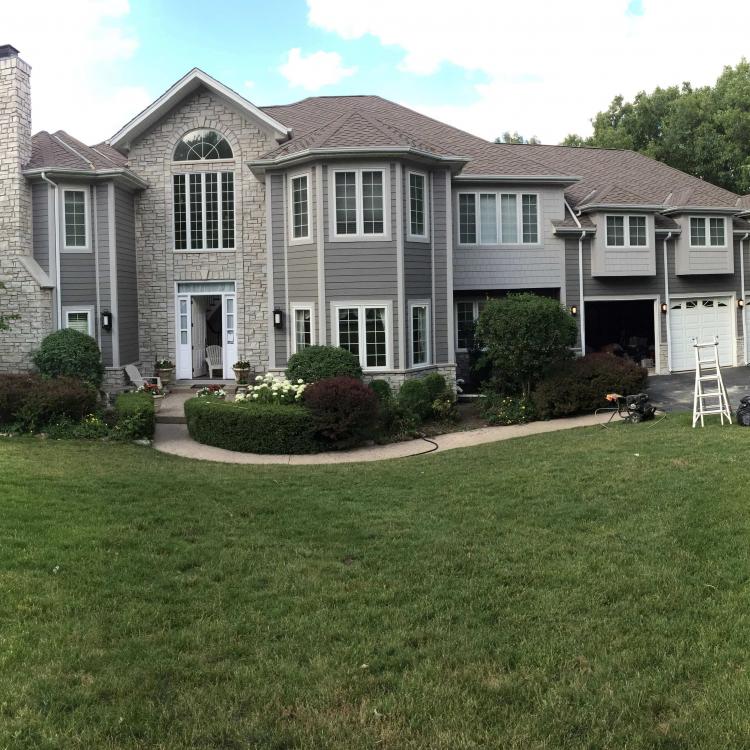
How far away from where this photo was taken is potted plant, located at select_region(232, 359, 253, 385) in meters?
17.9

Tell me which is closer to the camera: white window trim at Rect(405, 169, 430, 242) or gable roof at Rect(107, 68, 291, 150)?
white window trim at Rect(405, 169, 430, 242)

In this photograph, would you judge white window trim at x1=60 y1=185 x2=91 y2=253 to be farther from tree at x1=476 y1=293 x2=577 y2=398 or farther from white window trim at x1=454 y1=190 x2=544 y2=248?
tree at x1=476 y1=293 x2=577 y2=398

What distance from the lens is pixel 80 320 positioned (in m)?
17.5

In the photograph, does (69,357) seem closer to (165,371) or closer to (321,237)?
(165,371)

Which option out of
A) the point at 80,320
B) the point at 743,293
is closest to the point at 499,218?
the point at 743,293

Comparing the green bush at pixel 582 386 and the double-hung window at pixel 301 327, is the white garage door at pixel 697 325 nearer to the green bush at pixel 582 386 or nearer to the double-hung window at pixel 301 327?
the green bush at pixel 582 386

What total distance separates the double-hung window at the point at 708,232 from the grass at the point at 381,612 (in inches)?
525

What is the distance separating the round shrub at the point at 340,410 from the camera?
1268 centimetres

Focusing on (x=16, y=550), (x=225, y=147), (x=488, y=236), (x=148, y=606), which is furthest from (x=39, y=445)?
(x=488, y=236)

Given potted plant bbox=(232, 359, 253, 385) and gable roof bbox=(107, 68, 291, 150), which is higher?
gable roof bbox=(107, 68, 291, 150)

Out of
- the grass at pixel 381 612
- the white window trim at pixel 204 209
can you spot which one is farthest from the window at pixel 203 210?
the grass at pixel 381 612

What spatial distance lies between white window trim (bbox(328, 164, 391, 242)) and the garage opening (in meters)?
8.20

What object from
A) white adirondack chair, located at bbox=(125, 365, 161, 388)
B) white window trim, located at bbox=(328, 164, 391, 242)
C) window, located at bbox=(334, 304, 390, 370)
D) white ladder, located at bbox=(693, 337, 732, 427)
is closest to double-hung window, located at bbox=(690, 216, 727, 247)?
white ladder, located at bbox=(693, 337, 732, 427)

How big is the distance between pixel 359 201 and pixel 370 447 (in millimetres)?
5801
